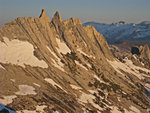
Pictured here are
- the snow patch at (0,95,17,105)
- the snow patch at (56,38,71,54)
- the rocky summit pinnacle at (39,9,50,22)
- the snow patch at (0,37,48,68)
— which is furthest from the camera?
the rocky summit pinnacle at (39,9,50,22)

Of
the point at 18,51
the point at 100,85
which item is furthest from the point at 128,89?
the point at 18,51

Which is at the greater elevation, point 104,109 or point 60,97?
point 60,97

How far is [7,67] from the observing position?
4712 centimetres

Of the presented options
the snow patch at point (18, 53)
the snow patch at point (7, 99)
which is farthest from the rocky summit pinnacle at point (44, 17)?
the snow patch at point (7, 99)

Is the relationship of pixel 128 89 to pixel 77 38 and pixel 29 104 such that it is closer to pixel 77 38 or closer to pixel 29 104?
pixel 77 38

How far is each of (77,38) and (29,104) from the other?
58018 millimetres

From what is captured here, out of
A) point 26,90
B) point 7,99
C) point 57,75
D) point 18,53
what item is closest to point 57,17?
point 18,53

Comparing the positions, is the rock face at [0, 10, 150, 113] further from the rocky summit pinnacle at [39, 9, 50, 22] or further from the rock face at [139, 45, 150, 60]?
the rock face at [139, 45, 150, 60]

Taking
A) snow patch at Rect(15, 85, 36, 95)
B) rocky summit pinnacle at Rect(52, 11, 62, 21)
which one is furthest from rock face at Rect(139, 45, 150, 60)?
snow patch at Rect(15, 85, 36, 95)

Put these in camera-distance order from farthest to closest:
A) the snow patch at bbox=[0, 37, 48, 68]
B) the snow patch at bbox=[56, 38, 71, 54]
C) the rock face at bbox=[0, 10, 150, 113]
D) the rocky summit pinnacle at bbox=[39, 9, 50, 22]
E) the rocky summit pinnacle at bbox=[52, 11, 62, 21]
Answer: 1. the rocky summit pinnacle at bbox=[52, 11, 62, 21]
2. the rocky summit pinnacle at bbox=[39, 9, 50, 22]
3. the snow patch at bbox=[56, 38, 71, 54]
4. the snow patch at bbox=[0, 37, 48, 68]
5. the rock face at bbox=[0, 10, 150, 113]

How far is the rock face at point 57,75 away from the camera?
3909 cm

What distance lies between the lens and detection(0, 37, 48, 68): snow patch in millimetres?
51375

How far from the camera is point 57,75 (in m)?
55.3

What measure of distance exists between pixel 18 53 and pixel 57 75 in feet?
43.6
